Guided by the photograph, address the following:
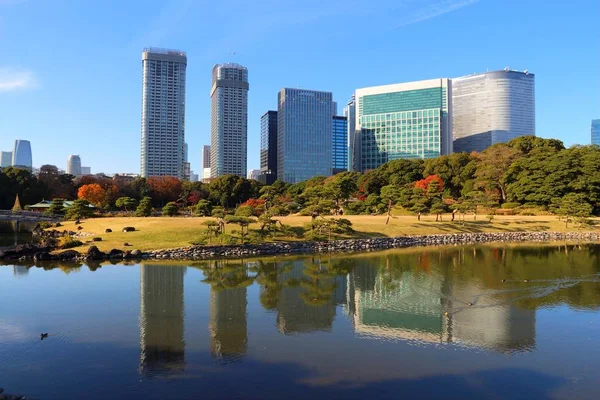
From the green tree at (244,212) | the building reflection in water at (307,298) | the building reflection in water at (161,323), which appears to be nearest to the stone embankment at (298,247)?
the green tree at (244,212)

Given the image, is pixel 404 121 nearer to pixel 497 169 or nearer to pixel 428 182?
pixel 428 182

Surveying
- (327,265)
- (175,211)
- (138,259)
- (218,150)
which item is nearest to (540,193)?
(327,265)

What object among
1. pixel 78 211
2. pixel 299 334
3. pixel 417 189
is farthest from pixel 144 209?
pixel 299 334

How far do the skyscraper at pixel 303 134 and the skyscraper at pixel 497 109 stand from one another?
53.0m

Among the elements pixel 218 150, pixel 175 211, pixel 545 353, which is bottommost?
pixel 545 353

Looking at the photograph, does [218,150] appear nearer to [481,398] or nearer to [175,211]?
[175,211]

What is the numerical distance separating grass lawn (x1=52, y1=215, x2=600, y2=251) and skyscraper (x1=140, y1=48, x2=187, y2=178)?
109444 millimetres

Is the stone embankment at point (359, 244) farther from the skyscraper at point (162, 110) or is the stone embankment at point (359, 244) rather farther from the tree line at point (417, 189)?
the skyscraper at point (162, 110)

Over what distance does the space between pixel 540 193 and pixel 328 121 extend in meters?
97.1

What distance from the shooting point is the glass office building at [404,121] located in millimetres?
121062

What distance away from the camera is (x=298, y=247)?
3275 centimetres

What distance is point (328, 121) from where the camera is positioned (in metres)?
144

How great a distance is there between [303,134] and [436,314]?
130303 mm

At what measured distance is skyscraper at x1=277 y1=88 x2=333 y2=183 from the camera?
141 metres
